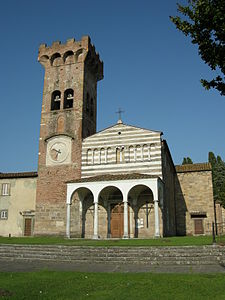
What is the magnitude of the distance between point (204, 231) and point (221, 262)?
797 inches

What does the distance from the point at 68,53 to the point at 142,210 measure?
17.7m

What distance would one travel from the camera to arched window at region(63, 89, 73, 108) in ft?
101

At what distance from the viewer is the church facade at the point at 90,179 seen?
2500 centimetres

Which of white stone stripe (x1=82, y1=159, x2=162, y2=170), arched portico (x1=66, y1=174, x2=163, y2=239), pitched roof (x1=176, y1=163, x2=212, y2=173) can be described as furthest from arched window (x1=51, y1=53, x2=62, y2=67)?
pitched roof (x1=176, y1=163, x2=212, y2=173)

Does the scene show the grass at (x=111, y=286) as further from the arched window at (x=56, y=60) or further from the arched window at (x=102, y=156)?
the arched window at (x=56, y=60)

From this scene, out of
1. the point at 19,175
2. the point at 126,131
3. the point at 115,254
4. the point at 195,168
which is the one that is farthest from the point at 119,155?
the point at 115,254

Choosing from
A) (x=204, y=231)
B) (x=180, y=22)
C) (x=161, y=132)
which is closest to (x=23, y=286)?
(x=180, y=22)

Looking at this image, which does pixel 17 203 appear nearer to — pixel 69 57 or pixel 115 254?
pixel 69 57

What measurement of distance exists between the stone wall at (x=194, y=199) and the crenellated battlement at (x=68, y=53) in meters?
15.6

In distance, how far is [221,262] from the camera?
12.4 meters

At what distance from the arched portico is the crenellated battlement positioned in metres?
13.1

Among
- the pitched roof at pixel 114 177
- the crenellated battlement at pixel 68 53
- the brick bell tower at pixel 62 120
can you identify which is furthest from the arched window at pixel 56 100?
the pitched roof at pixel 114 177

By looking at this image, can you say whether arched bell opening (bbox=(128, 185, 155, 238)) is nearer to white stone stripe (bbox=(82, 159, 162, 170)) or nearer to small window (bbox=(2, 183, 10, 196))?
white stone stripe (bbox=(82, 159, 162, 170))

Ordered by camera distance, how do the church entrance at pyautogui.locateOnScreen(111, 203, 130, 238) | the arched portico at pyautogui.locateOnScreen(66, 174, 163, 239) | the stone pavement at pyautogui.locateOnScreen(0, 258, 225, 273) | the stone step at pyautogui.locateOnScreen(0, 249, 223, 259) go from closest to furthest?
the stone pavement at pyautogui.locateOnScreen(0, 258, 225, 273) → the stone step at pyautogui.locateOnScreen(0, 249, 223, 259) → the arched portico at pyautogui.locateOnScreen(66, 174, 163, 239) → the church entrance at pyautogui.locateOnScreen(111, 203, 130, 238)
